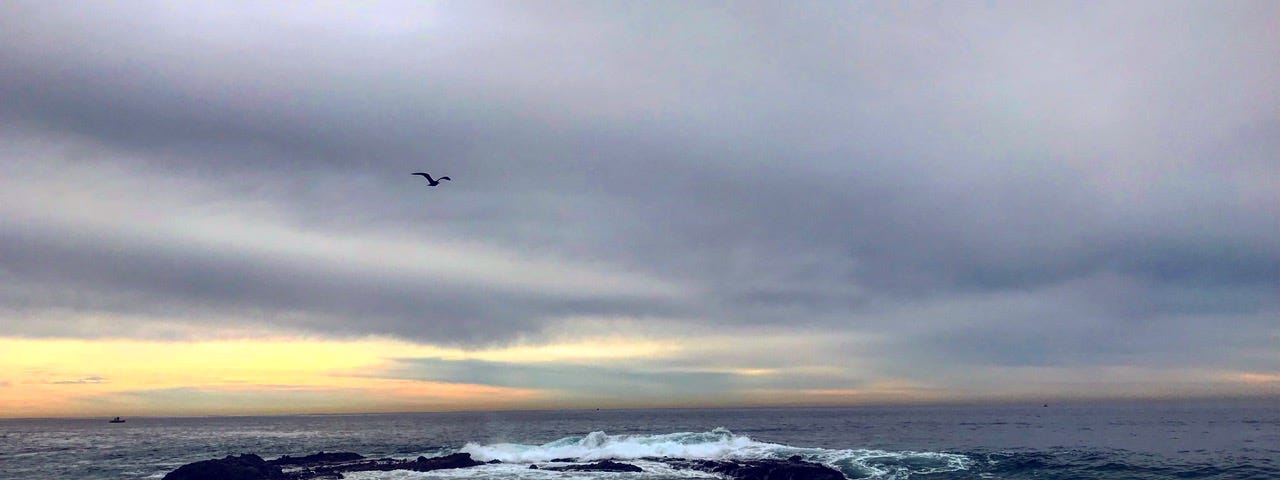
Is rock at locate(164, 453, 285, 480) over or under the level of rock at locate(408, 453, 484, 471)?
over

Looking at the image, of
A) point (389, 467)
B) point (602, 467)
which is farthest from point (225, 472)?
point (602, 467)

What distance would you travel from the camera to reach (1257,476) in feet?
155

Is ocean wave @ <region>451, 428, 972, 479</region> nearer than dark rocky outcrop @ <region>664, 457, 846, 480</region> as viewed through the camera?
No

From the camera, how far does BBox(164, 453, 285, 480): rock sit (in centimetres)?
4376

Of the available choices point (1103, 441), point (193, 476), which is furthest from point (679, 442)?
point (1103, 441)

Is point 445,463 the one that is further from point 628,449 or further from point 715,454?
point 715,454

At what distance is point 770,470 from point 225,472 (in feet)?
100

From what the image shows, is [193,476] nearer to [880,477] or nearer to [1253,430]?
[880,477]

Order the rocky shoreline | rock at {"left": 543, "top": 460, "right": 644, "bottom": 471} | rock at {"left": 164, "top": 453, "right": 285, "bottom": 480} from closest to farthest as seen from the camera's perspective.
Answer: rock at {"left": 164, "top": 453, "right": 285, "bottom": 480} → the rocky shoreline → rock at {"left": 543, "top": 460, "right": 644, "bottom": 471}

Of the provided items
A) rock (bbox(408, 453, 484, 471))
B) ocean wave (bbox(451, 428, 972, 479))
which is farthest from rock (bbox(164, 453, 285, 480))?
ocean wave (bbox(451, 428, 972, 479))

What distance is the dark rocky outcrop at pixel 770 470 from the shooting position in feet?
145

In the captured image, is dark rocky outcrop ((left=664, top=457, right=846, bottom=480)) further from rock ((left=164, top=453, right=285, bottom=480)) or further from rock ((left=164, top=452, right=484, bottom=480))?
rock ((left=164, top=453, right=285, bottom=480))

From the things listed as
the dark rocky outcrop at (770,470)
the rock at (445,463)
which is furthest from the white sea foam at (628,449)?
the dark rocky outcrop at (770,470)

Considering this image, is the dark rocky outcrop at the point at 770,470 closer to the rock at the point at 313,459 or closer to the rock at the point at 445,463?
the rock at the point at 445,463
